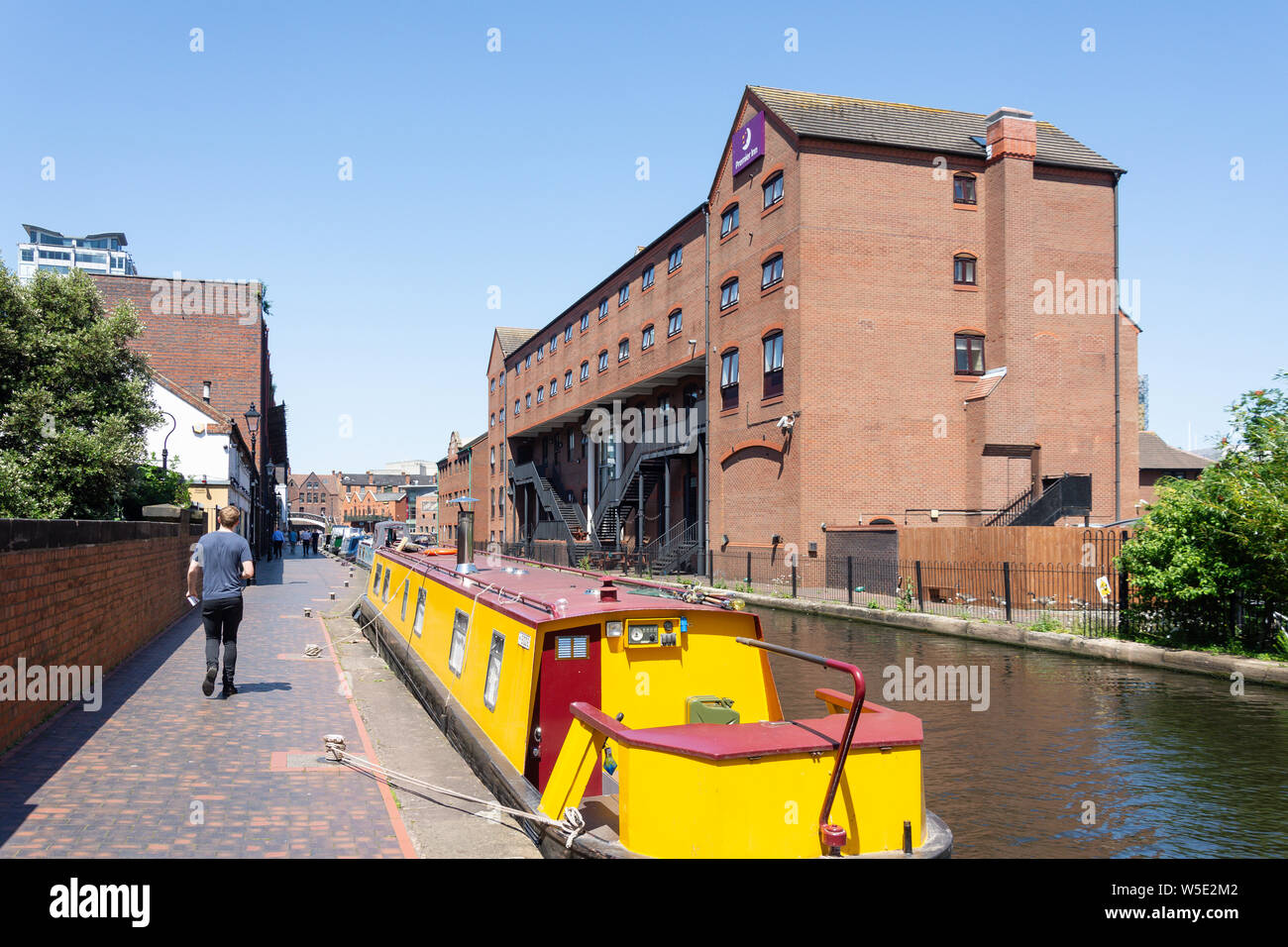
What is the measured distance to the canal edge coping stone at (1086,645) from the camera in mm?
12078

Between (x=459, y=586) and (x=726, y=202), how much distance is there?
25891 mm

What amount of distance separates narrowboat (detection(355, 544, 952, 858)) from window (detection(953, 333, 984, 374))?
2181 centimetres

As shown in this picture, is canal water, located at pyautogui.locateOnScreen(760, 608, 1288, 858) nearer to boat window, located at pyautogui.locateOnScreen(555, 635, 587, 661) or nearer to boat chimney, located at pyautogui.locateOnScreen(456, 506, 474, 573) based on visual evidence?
boat window, located at pyautogui.locateOnScreen(555, 635, 587, 661)

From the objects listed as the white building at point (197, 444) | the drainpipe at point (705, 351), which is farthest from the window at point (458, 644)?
the drainpipe at point (705, 351)

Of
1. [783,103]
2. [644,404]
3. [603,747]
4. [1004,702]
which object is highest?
[783,103]

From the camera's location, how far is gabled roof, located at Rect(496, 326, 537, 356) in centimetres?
6250

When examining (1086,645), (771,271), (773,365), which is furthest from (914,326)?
(1086,645)

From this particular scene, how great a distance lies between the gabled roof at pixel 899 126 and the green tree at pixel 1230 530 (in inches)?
667

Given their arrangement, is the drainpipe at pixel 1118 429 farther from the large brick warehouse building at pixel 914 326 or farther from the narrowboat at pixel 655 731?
the narrowboat at pixel 655 731

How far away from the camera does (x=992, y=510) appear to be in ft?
89.8

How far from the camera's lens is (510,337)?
6338 centimetres

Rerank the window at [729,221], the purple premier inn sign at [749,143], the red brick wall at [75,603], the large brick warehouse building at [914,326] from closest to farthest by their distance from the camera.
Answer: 1. the red brick wall at [75,603]
2. the large brick warehouse building at [914,326]
3. the purple premier inn sign at [749,143]
4. the window at [729,221]
